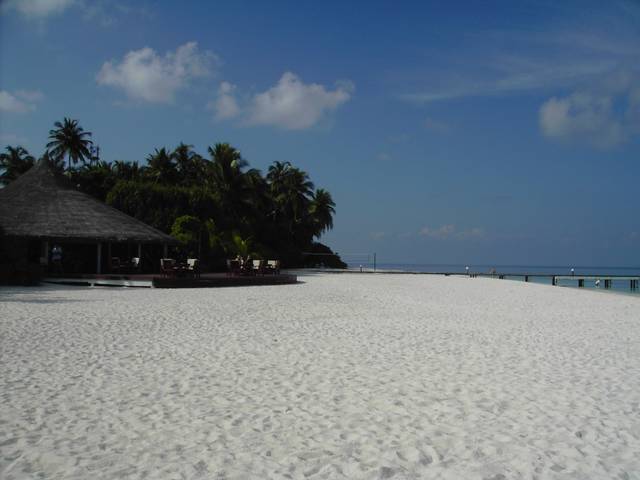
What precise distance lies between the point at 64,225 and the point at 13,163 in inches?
1010

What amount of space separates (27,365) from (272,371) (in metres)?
2.74

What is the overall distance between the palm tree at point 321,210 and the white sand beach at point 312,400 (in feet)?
114

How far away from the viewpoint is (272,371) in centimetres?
627

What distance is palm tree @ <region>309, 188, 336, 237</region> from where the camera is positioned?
45.3m

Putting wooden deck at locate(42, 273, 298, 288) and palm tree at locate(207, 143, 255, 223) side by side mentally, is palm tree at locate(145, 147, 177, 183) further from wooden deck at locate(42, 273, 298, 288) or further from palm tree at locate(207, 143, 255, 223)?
wooden deck at locate(42, 273, 298, 288)

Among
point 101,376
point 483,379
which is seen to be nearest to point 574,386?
point 483,379

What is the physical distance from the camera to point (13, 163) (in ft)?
146

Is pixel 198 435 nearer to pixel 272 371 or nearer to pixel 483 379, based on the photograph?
pixel 272 371

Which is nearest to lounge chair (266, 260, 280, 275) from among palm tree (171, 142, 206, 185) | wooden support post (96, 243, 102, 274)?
wooden support post (96, 243, 102, 274)

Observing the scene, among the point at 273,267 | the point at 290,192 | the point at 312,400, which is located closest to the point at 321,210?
the point at 290,192

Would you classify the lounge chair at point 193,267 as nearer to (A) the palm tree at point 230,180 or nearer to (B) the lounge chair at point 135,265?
(B) the lounge chair at point 135,265

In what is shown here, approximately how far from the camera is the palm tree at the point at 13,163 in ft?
143

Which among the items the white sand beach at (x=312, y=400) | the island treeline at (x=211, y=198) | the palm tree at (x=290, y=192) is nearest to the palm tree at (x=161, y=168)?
the island treeline at (x=211, y=198)

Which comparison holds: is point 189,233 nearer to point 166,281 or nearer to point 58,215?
point 58,215
